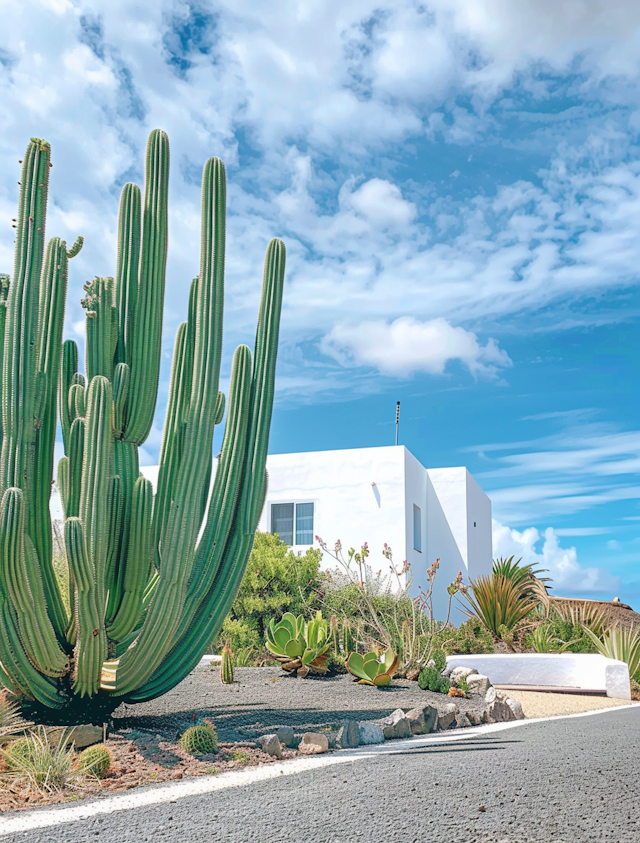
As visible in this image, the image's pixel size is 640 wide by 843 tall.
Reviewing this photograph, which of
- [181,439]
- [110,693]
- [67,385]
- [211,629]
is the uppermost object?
[67,385]

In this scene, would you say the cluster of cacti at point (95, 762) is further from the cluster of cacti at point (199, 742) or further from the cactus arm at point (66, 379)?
the cactus arm at point (66, 379)

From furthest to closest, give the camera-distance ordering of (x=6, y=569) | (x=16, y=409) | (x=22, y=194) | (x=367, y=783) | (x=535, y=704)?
(x=535, y=704) → (x=22, y=194) → (x=16, y=409) → (x=6, y=569) → (x=367, y=783)

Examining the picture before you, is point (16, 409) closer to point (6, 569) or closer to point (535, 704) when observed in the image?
point (6, 569)

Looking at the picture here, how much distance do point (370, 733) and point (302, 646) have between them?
2996 mm

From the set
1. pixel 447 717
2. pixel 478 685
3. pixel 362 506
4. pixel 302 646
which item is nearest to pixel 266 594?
pixel 362 506

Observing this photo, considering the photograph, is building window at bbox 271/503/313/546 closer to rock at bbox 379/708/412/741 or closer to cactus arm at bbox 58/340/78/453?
rock at bbox 379/708/412/741

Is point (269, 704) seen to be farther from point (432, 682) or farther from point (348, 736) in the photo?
point (432, 682)

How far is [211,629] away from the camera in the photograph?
24.0ft

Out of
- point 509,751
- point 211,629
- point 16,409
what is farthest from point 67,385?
point 509,751

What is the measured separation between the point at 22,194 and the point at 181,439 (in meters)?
2.53

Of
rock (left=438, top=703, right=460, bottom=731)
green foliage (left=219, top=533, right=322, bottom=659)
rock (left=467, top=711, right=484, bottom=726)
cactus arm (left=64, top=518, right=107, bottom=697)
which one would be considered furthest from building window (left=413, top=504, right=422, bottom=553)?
cactus arm (left=64, top=518, right=107, bottom=697)

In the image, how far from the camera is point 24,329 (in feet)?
22.1

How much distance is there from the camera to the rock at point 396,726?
7359 millimetres

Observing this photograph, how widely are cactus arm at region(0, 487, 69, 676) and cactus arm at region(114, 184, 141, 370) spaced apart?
1.78 metres
